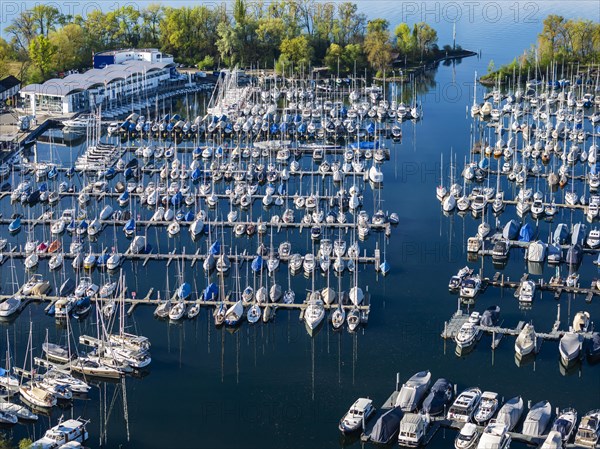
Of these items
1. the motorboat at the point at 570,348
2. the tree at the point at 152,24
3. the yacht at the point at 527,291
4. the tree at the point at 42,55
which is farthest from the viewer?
the tree at the point at 152,24

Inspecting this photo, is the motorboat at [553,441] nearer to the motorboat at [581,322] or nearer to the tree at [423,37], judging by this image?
the motorboat at [581,322]

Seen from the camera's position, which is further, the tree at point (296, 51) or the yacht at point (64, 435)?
the tree at point (296, 51)

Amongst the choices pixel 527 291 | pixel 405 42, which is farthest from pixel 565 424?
pixel 405 42

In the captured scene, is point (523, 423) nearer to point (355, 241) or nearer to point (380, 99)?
point (355, 241)

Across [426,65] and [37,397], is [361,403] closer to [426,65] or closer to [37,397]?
[37,397]

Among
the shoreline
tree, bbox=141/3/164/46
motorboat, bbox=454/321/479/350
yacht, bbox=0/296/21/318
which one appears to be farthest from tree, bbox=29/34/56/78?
motorboat, bbox=454/321/479/350

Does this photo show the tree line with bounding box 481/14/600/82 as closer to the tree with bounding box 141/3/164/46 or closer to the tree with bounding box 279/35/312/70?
the tree with bounding box 279/35/312/70

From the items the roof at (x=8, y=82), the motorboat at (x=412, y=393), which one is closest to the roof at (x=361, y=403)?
the motorboat at (x=412, y=393)
